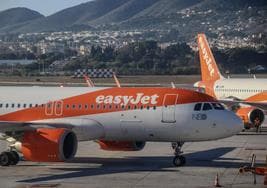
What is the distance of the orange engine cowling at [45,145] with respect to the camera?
88.7 feet

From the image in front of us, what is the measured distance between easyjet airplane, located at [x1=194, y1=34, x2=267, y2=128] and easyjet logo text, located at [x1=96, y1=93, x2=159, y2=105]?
17015mm

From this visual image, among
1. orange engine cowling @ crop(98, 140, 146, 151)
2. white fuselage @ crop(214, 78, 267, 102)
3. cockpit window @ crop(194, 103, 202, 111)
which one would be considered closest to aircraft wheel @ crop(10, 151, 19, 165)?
orange engine cowling @ crop(98, 140, 146, 151)

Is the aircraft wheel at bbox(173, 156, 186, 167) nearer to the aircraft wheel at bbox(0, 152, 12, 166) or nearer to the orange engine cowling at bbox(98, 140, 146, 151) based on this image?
the orange engine cowling at bbox(98, 140, 146, 151)

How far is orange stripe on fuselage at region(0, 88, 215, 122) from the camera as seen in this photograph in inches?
1138

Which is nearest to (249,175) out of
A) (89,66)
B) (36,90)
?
(36,90)

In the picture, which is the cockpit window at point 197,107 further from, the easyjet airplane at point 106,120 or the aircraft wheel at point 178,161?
the aircraft wheel at point 178,161

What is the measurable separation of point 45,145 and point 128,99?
13.7 feet

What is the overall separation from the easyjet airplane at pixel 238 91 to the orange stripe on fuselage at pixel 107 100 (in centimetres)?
1669

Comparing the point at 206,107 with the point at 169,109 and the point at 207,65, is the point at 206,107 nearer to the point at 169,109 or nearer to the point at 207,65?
the point at 169,109

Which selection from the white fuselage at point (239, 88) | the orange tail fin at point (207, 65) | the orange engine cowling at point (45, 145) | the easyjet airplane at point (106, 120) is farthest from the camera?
the orange tail fin at point (207, 65)

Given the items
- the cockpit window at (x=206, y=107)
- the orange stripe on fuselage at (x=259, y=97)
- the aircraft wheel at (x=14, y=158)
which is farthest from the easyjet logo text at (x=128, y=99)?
the orange stripe on fuselage at (x=259, y=97)

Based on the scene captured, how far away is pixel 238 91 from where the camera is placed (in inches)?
2194

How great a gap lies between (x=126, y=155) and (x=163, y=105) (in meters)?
4.79

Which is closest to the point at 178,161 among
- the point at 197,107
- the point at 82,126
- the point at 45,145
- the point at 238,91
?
the point at 197,107
